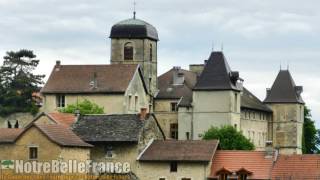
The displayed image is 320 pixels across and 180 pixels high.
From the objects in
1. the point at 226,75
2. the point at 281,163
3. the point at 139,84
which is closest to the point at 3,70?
the point at 139,84

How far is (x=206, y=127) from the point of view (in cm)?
11138

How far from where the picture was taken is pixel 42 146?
267 feet

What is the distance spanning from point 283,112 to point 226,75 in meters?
12.6

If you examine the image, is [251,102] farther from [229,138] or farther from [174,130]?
[229,138]

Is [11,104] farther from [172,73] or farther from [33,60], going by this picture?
[172,73]

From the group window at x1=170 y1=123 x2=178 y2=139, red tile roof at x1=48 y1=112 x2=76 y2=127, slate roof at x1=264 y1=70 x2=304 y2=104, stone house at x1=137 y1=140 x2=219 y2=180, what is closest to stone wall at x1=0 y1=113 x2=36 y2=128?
window at x1=170 y1=123 x2=178 y2=139

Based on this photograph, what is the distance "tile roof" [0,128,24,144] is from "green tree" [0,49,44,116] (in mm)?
28723

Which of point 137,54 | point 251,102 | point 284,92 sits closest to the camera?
point 251,102

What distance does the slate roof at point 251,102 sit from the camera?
390 ft

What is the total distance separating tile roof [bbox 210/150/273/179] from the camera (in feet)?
263

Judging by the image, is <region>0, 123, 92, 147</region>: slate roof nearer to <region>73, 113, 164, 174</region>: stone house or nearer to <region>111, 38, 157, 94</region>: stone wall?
<region>73, 113, 164, 174</region>: stone house

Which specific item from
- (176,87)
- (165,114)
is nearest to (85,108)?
(165,114)

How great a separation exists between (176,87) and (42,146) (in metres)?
38.6

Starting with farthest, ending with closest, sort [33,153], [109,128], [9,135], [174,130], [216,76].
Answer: [174,130] → [216,76] → [109,128] → [9,135] → [33,153]
